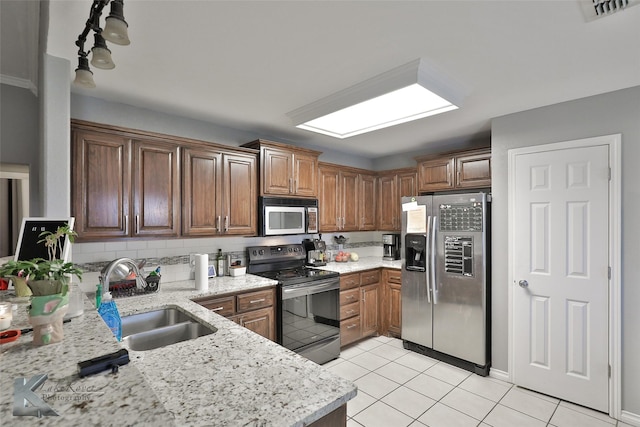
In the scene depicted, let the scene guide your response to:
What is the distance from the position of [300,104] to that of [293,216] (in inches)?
51.8

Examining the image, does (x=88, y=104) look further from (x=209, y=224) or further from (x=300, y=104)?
(x=300, y=104)

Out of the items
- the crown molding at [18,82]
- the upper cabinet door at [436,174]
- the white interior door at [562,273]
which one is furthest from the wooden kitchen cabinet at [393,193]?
the crown molding at [18,82]

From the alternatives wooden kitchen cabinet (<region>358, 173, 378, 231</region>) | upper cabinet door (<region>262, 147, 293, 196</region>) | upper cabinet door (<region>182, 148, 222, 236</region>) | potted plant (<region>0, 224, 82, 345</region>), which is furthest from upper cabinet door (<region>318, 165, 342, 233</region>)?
potted plant (<region>0, 224, 82, 345</region>)

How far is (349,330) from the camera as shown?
12.2 feet

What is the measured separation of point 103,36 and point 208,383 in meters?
1.25

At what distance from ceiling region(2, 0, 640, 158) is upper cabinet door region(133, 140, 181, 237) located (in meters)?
0.45

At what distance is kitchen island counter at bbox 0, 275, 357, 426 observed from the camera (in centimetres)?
73

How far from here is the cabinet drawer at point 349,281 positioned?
144 inches

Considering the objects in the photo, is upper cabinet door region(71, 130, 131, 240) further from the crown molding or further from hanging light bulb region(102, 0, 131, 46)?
hanging light bulb region(102, 0, 131, 46)

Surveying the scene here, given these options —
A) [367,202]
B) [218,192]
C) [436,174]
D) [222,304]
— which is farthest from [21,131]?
[436,174]

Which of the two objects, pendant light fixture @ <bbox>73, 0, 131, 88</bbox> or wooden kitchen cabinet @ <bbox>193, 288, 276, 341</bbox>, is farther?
wooden kitchen cabinet @ <bbox>193, 288, 276, 341</bbox>

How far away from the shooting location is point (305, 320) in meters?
3.21

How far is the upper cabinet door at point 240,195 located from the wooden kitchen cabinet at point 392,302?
188 centimetres

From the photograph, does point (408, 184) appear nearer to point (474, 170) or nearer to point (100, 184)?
point (474, 170)
